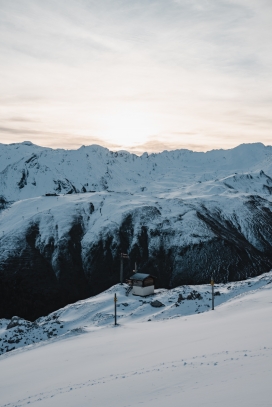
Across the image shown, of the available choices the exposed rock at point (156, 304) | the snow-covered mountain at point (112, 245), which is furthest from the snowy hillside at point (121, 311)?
the snow-covered mountain at point (112, 245)

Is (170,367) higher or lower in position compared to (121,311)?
higher

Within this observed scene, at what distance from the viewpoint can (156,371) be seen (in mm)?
15422

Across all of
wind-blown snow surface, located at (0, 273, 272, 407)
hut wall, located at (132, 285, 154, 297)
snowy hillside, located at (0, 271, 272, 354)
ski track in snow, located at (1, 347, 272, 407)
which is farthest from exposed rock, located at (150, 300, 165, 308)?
ski track in snow, located at (1, 347, 272, 407)

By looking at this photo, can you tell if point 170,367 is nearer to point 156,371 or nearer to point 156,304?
point 156,371

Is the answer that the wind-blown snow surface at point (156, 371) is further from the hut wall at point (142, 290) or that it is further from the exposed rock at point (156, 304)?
the hut wall at point (142, 290)

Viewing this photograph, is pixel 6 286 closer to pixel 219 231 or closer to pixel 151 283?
pixel 151 283

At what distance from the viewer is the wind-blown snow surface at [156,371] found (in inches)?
464

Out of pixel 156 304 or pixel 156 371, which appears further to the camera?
pixel 156 304

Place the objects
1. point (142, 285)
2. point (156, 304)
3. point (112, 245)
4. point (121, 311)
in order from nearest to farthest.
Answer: point (121, 311), point (156, 304), point (142, 285), point (112, 245)

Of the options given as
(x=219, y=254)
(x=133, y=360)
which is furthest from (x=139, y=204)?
(x=133, y=360)

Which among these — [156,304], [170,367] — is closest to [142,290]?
[156,304]

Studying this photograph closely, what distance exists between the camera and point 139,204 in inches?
4572

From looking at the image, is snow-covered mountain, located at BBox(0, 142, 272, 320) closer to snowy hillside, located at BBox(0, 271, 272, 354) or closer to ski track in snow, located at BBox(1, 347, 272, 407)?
snowy hillside, located at BBox(0, 271, 272, 354)

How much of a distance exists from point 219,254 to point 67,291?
39.2 meters
